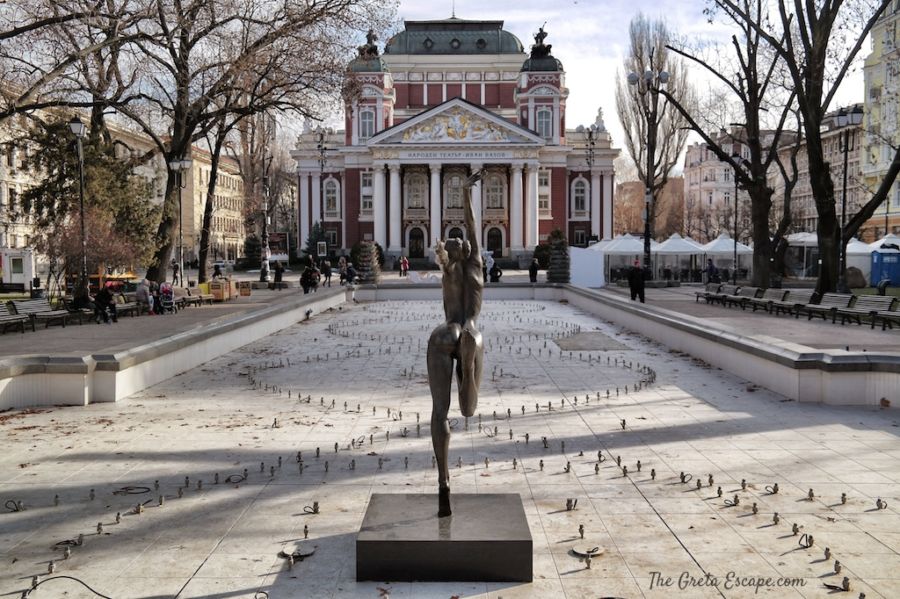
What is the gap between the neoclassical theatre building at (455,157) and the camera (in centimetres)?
6500

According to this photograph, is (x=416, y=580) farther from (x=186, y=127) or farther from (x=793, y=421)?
(x=186, y=127)

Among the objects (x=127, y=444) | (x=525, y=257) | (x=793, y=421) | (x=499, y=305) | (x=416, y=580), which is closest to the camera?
(x=416, y=580)

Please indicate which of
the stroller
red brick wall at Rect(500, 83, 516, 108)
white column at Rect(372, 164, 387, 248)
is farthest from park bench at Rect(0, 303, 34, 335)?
red brick wall at Rect(500, 83, 516, 108)

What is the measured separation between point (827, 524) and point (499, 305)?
79.6 feet

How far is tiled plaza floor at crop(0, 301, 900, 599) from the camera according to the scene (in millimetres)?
5082

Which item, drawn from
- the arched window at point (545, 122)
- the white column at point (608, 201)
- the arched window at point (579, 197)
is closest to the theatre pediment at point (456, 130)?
the arched window at point (545, 122)

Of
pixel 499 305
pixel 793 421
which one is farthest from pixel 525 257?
pixel 793 421

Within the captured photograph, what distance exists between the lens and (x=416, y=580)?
16.6ft

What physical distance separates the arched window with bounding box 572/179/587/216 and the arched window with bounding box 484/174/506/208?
6792mm

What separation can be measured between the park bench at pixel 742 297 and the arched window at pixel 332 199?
4924 cm

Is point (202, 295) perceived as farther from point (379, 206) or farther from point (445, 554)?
point (379, 206)

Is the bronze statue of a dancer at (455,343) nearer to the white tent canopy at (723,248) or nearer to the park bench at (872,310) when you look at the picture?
the park bench at (872,310)

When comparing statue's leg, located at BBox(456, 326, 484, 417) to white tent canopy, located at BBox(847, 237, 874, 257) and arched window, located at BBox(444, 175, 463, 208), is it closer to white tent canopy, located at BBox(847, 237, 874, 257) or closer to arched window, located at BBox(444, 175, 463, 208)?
white tent canopy, located at BBox(847, 237, 874, 257)

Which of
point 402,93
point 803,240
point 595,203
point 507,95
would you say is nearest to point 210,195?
point 803,240
